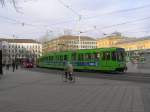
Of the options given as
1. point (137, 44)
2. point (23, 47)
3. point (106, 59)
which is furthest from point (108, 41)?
point (106, 59)

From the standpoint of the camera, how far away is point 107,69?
4062 centimetres

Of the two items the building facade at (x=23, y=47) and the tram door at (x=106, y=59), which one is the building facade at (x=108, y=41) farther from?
the tram door at (x=106, y=59)

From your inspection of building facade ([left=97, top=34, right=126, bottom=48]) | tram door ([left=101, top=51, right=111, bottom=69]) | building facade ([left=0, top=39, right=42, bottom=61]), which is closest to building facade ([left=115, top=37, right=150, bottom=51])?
building facade ([left=97, top=34, right=126, bottom=48])

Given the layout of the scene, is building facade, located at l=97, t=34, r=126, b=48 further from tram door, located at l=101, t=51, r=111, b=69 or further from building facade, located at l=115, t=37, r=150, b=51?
tram door, located at l=101, t=51, r=111, b=69

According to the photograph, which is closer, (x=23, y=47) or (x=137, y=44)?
(x=137, y=44)

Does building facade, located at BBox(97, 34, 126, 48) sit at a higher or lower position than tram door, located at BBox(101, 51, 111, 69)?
higher

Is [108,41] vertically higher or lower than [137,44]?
higher

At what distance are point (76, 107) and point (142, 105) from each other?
7.79 ft

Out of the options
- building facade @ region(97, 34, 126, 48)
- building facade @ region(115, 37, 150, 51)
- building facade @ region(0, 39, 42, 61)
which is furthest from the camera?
building facade @ region(0, 39, 42, 61)

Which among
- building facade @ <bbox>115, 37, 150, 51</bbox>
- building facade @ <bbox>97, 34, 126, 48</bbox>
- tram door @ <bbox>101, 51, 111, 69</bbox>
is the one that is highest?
building facade @ <bbox>97, 34, 126, 48</bbox>

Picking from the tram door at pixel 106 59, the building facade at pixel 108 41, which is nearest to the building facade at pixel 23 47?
the building facade at pixel 108 41

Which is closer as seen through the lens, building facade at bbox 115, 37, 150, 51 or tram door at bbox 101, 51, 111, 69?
tram door at bbox 101, 51, 111, 69

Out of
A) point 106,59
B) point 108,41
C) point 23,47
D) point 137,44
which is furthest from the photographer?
point 23,47

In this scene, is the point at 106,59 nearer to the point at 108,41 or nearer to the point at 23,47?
the point at 108,41
